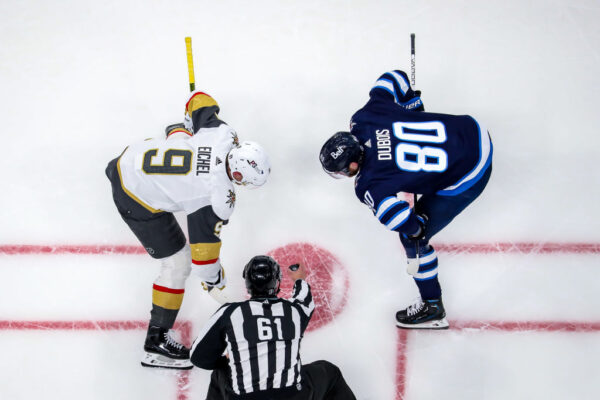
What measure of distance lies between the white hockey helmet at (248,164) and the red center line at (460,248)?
5.22 feet

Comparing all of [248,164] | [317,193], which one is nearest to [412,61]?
[317,193]

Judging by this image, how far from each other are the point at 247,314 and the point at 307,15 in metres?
2.88

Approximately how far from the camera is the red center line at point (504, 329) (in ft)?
13.4

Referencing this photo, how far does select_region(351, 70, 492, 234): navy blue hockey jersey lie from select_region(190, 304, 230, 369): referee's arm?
1.23 m

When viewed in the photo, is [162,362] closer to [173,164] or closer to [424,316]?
[173,164]

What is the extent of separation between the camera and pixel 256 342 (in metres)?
3.09

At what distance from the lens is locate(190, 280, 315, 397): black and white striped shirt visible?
10.2 feet

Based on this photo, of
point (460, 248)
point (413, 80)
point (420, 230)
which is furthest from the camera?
point (460, 248)

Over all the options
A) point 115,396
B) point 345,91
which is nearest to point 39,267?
point 115,396

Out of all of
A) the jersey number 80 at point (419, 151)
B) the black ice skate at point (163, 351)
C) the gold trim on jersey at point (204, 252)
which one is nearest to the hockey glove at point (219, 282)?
the gold trim on jersey at point (204, 252)

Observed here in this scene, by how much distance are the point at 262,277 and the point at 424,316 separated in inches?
60.0

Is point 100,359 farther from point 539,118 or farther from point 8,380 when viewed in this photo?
point 539,118

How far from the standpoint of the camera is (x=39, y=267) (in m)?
4.28

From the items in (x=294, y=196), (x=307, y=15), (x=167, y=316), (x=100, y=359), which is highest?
(x=307, y=15)
